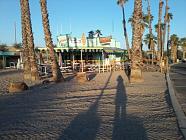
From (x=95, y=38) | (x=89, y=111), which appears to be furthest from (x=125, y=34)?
(x=89, y=111)

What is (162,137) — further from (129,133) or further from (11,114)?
(11,114)

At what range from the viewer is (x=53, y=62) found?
77.2 feet

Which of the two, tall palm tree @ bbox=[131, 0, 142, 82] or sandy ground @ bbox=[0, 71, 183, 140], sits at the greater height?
tall palm tree @ bbox=[131, 0, 142, 82]

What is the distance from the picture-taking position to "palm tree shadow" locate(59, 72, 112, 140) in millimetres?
7375

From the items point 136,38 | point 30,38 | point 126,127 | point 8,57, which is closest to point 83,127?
point 126,127

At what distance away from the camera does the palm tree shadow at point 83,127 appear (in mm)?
7375

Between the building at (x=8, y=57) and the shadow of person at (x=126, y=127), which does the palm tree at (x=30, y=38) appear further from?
the building at (x=8, y=57)

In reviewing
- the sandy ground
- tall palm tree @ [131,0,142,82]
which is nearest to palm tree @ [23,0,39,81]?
tall palm tree @ [131,0,142,82]

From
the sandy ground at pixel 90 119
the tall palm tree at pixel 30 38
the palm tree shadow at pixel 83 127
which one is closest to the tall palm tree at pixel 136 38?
the tall palm tree at pixel 30 38

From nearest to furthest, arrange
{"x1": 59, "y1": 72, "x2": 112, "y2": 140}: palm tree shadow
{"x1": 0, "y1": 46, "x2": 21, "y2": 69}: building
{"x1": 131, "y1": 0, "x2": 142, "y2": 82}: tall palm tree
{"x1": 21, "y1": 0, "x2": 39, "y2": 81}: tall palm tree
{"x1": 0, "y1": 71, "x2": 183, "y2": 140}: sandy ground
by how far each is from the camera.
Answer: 1. {"x1": 59, "y1": 72, "x2": 112, "y2": 140}: palm tree shadow
2. {"x1": 0, "y1": 71, "x2": 183, "y2": 140}: sandy ground
3. {"x1": 131, "y1": 0, "x2": 142, "y2": 82}: tall palm tree
4. {"x1": 21, "y1": 0, "x2": 39, "y2": 81}: tall palm tree
5. {"x1": 0, "y1": 46, "x2": 21, "y2": 69}: building

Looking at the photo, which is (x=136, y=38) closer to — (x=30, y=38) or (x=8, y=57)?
(x=30, y=38)

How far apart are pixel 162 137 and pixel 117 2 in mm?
58172

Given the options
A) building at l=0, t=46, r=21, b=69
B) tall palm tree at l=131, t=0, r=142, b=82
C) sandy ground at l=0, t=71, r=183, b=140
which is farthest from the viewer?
building at l=0, t=46, r=21, b=69

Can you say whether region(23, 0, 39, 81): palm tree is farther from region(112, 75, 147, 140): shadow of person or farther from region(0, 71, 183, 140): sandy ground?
Result: region(112, 75, 147, 140): shadow of person
